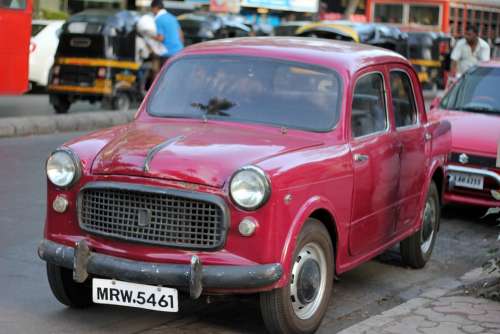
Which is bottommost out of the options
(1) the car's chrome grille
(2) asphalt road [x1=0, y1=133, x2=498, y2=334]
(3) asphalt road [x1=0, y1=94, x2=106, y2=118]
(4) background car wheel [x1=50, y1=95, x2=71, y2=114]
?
(3) asphalt road [x1=0, y1=94, x2=106, y2=118]

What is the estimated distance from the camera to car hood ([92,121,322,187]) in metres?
5.38

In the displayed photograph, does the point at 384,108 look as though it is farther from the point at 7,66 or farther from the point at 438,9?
the point at 438,9

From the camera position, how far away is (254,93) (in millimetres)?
6414

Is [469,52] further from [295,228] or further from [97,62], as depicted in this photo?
[295,228]

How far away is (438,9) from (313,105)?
2186 centimetres

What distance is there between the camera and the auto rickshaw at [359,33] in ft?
74.4

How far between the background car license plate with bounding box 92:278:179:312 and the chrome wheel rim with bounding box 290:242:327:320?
69cm

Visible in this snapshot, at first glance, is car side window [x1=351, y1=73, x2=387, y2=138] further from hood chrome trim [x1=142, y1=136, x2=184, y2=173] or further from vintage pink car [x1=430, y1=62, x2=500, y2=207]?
vintage pink car [x1=430, y1=62, x2=500, y2=207]

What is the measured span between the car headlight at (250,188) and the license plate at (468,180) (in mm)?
4747

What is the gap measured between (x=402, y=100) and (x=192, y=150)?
2.35 meters

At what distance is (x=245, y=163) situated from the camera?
17.8 ft

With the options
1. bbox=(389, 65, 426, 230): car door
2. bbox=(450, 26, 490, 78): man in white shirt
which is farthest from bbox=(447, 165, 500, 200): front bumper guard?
bbox=(450, 26, 490, 78): man in white shirt

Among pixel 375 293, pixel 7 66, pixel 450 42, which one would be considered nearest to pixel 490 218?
pixel 375 293

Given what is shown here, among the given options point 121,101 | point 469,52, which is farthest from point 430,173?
point 121,101
